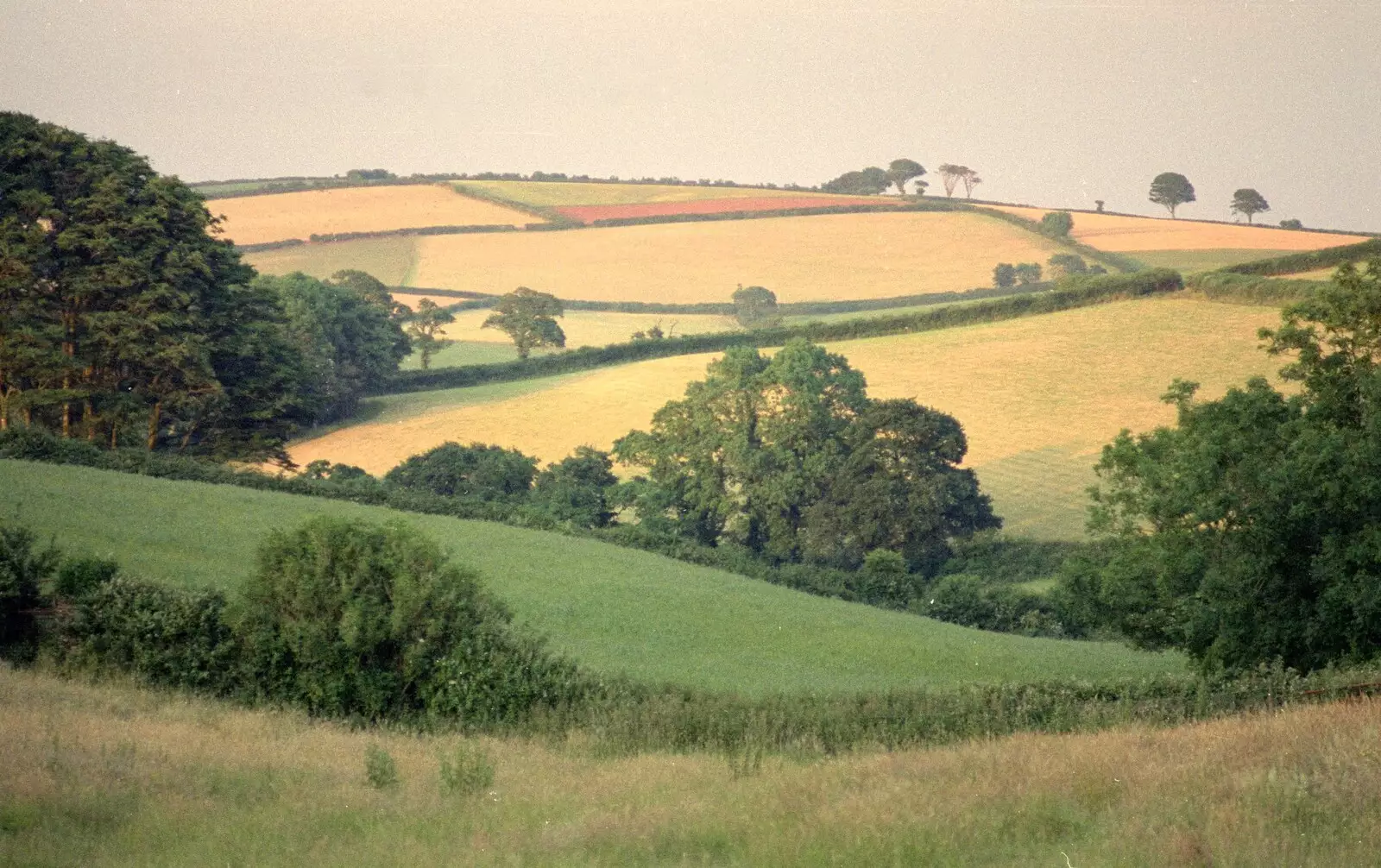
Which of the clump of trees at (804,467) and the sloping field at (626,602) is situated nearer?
the sloping field at (626,602)

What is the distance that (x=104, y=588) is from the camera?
1959 cm

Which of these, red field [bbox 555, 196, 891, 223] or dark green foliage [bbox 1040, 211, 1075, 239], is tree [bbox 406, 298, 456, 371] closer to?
red field [bbox 555, 196, 891, 223]

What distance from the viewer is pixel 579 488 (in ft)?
192

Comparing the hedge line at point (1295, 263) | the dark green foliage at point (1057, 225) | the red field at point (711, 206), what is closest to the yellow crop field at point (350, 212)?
the red field at point (711, 206)

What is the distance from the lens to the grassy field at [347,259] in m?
101

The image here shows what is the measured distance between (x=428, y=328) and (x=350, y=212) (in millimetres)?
34894

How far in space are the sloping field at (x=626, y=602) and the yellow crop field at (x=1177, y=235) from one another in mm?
58850

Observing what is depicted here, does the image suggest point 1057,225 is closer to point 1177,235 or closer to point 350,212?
point 1177,235

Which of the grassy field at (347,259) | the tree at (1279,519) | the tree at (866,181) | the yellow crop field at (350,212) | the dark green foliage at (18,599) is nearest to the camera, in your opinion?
the dark green foliage at (18,599)

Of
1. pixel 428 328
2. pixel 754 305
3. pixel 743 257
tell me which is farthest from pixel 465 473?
pixel 743 257

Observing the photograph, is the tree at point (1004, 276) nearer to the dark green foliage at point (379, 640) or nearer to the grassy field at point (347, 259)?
the grassy field at point (347, 259)

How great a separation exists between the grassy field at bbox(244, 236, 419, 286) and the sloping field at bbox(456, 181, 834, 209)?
18030 mm

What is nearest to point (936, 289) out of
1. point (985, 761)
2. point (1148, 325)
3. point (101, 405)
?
point (1148, 325)

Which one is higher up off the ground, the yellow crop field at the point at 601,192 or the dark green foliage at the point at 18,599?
→ the yellow crop field at the point at 601,192
